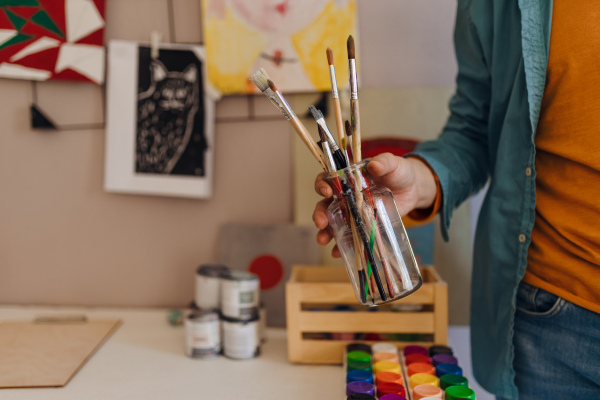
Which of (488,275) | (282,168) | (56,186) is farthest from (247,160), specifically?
(488,275)

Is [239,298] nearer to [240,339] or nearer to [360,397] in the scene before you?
[240,339]

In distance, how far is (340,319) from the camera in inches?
34.8

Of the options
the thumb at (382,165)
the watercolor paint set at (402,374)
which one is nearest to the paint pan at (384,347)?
the watercolor paint set at (402,374)

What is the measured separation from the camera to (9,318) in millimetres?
1104

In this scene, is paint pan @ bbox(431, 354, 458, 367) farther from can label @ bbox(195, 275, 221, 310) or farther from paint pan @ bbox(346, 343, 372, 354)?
can label @ bbox(195, 275, 221, 310)

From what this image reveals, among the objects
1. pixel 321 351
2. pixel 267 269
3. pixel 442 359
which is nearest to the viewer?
pixel 442 359

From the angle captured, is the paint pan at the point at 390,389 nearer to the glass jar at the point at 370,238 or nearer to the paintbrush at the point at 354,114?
the glass jar at the point at 370,238

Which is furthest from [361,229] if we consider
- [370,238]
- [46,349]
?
[46,349]

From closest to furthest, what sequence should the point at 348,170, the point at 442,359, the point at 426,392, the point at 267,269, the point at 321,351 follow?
the point at 348,170 → the point at 426,392 → the point at 442,359 → the point at 321,351 → the point at 267,269

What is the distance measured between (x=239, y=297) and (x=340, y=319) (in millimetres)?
183

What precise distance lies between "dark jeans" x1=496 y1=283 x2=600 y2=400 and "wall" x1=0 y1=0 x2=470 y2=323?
319 mm

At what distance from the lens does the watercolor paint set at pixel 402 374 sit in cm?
69

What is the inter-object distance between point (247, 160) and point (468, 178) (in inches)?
19.4

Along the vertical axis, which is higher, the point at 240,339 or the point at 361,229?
the point at 361,229
